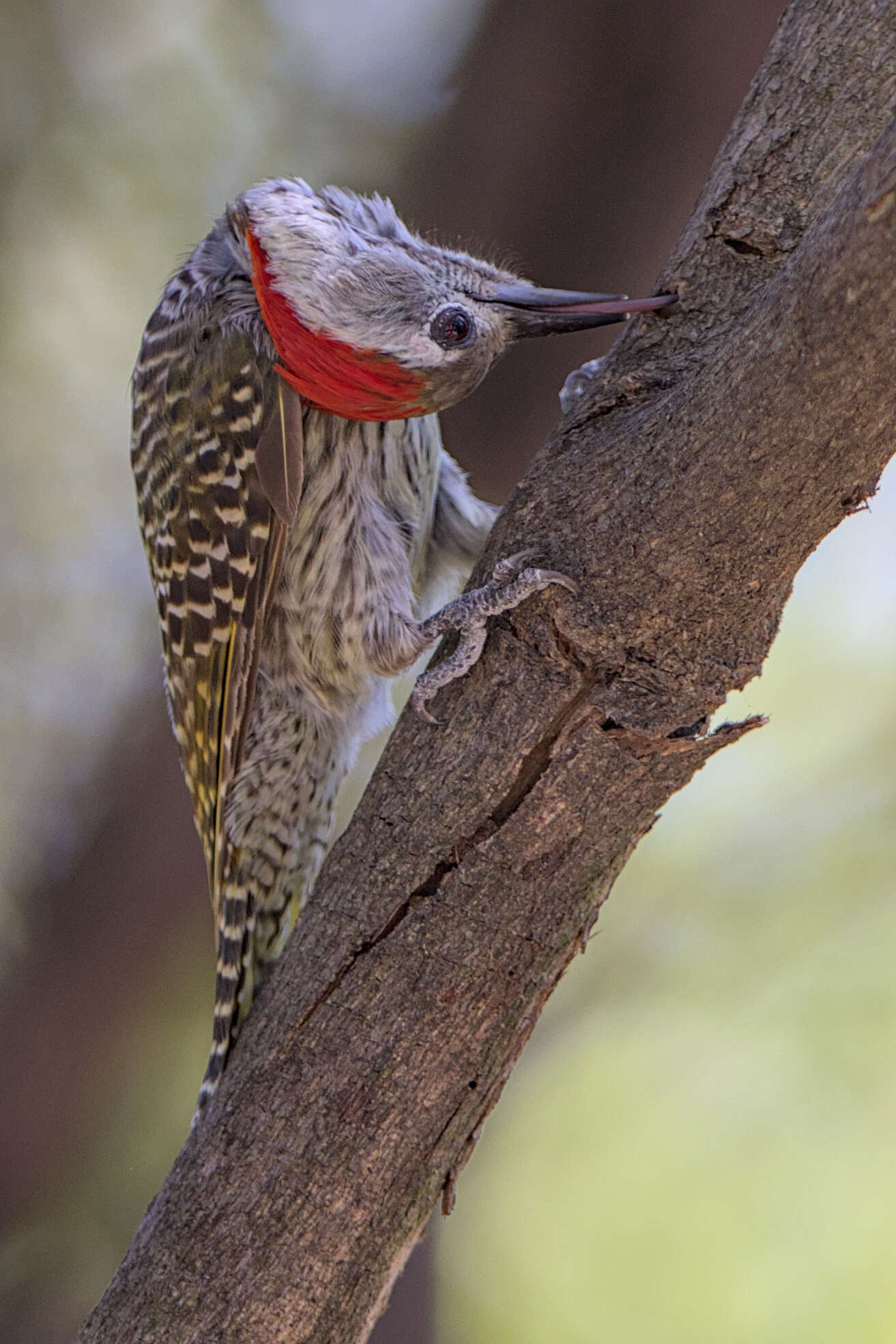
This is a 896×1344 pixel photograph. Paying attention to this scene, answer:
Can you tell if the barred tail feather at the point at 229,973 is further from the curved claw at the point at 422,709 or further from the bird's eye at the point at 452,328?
the bird's eye at the point at 452,328

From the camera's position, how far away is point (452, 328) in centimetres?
213

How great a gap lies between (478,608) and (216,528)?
80 cm

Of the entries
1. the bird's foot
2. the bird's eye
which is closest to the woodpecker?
the bird's eye

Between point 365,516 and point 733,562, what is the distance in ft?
3.31

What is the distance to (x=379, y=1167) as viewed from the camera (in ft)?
5.33

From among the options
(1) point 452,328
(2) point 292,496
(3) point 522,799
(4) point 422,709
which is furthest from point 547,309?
(3) point 522,799

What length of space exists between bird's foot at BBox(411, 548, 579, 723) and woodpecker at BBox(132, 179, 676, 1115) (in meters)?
0.21

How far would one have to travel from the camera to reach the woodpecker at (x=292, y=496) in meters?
2.14

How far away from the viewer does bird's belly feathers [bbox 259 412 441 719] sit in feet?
7.59

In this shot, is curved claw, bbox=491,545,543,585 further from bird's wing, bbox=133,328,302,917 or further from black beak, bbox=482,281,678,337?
bird's wing, bbox=133,328,302,917

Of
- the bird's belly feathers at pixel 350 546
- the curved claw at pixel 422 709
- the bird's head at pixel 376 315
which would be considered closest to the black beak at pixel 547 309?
the bird's head at pixel 376 315

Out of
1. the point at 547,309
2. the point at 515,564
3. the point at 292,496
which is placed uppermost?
the point at 547,309

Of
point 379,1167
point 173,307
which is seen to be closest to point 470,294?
point 173,307

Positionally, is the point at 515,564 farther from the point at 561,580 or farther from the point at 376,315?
the point at 376,315
